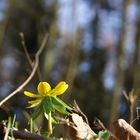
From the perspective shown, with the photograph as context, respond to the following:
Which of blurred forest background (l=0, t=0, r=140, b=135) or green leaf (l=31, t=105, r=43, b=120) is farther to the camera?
blurred forest background (l=0, t=0, r=140, b=135)

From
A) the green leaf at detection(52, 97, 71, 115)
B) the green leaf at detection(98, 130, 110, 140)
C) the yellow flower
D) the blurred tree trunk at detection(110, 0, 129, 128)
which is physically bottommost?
the blurred tree trunk at detection(110, 0, 129, 128)

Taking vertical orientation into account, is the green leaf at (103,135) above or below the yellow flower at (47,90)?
below

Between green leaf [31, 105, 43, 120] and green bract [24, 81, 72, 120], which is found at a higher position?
green bract [24, 81, 72, 120]

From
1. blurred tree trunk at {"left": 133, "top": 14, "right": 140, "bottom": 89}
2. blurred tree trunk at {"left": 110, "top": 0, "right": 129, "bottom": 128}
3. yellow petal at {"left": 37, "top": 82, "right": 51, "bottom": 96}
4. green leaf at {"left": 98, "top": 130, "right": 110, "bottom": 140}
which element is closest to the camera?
green leaf at {"left": 98, "top": 130, "right": 110, "bottom": 140}

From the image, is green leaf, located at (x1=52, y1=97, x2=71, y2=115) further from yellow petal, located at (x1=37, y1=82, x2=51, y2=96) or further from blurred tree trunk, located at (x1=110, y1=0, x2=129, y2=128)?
blurred tree trunk, located at (x1=110, y1=0, x2=129, y2=128)

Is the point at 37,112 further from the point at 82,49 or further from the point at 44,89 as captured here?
the point at 82,49

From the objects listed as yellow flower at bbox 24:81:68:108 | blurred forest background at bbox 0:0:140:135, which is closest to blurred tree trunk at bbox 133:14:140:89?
blurred forest background at bbox 0:0:140:135

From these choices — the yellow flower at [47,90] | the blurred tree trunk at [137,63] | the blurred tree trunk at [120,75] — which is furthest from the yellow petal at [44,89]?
the blurred tree trunk at [137,63]

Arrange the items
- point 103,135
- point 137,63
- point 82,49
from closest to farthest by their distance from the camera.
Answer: point 103,135 → point 137,63 → point 82,49

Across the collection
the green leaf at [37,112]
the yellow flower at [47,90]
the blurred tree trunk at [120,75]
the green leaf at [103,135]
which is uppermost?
the yellow flower at [47,90]

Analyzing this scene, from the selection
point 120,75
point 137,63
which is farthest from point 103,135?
point 137,63

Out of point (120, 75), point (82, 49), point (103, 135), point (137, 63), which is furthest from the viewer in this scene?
point (82, 49)

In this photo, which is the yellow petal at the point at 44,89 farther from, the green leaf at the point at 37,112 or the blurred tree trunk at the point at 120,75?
the blurred tree trunk at the point at 120,75
